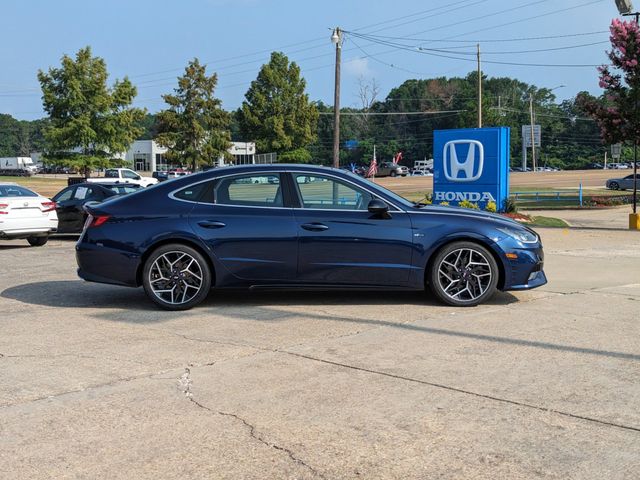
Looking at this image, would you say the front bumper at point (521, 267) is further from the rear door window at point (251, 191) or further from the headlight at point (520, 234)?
the rear door window at point (251, 191)

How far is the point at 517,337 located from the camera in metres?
6.33

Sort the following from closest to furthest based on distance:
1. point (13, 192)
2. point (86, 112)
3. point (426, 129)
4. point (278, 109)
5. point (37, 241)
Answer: point (13, 192) → point (37, 241) → point (86, 112) → point (278, 109) → point (426, 129)

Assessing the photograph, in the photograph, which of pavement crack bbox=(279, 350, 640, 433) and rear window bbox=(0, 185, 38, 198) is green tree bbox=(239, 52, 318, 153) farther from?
pavement crack bbox=(279, 350, 640, 433)

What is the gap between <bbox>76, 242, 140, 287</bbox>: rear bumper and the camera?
25.2 ft

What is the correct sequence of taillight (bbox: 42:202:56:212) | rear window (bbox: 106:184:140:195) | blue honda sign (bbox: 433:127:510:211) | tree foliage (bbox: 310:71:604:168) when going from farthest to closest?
1. tree foliage (bbox: 310:71:604:168)
2. blue honda sign (bbox: 433:127:510:211)
3. rear window (bbox: 106:184:140:195)
4. taillight (bbox: 42:202:56:212)

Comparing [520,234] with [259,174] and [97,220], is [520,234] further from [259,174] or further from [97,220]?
[97,220]

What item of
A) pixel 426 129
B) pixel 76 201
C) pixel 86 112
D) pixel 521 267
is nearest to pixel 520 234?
pixel 521 267

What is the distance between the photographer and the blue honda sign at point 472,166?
19.9 m

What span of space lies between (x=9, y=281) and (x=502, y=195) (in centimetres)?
1420

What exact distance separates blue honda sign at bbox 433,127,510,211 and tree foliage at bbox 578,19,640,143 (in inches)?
213

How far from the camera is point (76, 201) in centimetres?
1647

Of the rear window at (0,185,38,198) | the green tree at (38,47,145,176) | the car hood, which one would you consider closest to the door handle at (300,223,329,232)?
the car hood

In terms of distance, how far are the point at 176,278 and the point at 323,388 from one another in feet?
10.4

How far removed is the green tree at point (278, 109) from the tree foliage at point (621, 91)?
50632 millimetres
